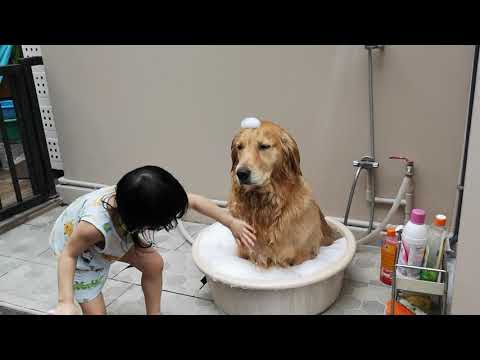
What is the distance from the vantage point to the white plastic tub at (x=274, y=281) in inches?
65.2

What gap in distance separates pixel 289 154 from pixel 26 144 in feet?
7.39

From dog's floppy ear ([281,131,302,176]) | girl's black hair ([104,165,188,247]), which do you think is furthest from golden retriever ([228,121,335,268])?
girl's black hair ([104,165,188,247])

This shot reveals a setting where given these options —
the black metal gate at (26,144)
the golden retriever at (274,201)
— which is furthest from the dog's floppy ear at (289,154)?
the black metal gate at (26,144)

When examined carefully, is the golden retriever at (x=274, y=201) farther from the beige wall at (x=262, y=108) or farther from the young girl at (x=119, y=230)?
the beige wall at (x=262, y=108)

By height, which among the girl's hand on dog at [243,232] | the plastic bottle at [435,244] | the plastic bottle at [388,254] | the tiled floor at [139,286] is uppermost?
the girl's hand on dog at [243,232]

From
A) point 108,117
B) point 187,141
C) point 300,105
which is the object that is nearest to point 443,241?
point 300,105

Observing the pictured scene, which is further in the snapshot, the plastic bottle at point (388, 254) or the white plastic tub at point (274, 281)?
the plastic bottle at point (388, 254)

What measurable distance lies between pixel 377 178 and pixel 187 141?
47.9 inches

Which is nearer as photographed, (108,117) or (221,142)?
(221,142)

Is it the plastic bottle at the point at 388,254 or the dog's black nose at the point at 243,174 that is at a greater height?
the dog's black nose at the point at 243,174

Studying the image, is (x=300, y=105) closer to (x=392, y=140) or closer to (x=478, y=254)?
(x=392, y=140)

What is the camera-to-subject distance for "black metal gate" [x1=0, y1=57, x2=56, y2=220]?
9.41ft

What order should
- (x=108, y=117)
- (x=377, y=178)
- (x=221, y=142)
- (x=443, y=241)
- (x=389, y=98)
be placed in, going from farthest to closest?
(x=108, y=117) → (x=221, y=142) → (x=377, y=178) → (x=389, y=98) → (x=443, y=241)

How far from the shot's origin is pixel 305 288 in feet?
5.54
